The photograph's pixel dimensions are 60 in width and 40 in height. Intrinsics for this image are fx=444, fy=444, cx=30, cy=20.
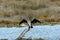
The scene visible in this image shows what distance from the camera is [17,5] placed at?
53.6m

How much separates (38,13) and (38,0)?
8.17 meters

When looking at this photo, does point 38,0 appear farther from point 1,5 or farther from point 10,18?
point 10,18

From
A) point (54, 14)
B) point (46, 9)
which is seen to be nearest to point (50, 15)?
point (54, 14)

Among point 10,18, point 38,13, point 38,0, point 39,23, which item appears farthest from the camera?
point 38,0

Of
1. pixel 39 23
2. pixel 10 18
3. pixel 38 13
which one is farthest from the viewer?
pixel 38 13

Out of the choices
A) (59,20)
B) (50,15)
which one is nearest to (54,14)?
(50,15)

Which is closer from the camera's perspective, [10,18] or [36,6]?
[10,18]

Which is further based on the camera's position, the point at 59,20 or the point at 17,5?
the point at 17,5

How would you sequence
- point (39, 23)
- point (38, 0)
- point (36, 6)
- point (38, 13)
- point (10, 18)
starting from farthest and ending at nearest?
point (38, 0) < point (36, 6) < point (38, 13) < point (10, 18) < point (39, 23)

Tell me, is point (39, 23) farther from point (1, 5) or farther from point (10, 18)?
point (1, 5)

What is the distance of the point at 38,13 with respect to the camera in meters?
48.8

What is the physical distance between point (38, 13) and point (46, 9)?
1.80m

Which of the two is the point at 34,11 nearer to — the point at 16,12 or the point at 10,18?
the point at 16,12

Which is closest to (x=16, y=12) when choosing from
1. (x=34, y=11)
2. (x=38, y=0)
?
(x=34, y=11)
